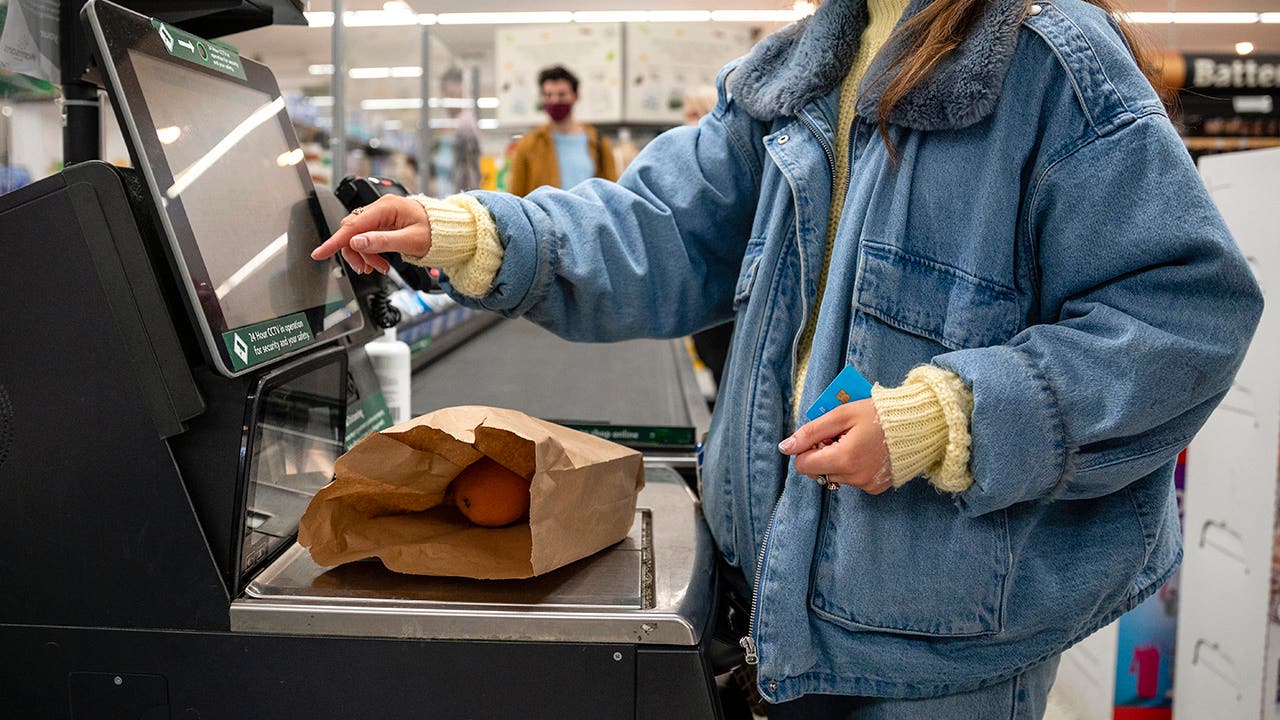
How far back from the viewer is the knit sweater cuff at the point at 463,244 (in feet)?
3.25

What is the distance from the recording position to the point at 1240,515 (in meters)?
2.06

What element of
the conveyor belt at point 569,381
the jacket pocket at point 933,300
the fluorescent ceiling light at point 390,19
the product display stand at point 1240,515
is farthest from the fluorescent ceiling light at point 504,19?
the jacket pocket at point 933,300

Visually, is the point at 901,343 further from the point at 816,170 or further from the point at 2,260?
the point at 2,260

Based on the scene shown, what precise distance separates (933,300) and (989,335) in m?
0.06

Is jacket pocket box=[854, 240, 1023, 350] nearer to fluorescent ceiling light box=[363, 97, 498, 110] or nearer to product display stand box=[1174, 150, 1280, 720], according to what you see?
product display stand box=[1174, 150, 1280, 720]

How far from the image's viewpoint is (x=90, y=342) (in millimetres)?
836

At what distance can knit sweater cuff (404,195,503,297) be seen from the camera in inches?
39.0

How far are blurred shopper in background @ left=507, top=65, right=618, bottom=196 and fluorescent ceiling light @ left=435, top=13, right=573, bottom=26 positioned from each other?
4.35ft

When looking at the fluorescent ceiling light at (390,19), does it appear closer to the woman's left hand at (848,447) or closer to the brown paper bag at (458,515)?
→ the brown paper bag at (458,515)

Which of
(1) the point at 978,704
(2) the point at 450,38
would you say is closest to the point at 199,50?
(1) the point at 978,704

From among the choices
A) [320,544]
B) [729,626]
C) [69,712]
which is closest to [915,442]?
[729,626]

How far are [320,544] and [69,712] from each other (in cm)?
27

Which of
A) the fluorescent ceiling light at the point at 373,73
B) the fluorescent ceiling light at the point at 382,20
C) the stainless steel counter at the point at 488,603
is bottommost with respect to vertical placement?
the stainless steel counter at the point at 488,603

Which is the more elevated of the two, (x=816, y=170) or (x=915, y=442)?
(x=816, y=170)
